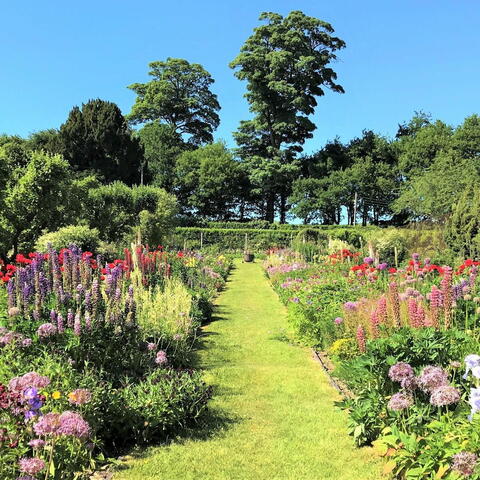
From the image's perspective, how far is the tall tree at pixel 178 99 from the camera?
45.2 meters

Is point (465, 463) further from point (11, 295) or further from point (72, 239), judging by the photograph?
point (72, 239)

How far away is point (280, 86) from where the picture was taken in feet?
124

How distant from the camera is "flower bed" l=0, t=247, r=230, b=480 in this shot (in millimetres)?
2664

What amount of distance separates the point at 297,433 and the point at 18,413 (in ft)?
7.77

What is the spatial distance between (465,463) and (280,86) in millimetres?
37992

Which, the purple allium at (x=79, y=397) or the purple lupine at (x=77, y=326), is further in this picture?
the purple lupine at (x=77, y=326)

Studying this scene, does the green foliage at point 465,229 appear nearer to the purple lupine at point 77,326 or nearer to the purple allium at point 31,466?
the purple lupine at point 77,326

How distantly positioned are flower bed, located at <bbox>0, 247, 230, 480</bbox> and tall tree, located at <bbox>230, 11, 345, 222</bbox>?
34.6 metres

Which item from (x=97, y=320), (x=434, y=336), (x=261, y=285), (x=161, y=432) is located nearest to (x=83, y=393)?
(x=161, y=432)

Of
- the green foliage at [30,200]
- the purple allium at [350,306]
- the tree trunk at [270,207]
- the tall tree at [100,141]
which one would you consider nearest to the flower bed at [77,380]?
the purple allium at [350,306]

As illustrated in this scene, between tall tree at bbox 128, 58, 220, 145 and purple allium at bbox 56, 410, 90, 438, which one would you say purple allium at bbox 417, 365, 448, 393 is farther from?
tall tree at bbox 128, 58, 220, 145

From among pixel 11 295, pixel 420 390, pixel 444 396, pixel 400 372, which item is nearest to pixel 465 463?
pixel 444 396

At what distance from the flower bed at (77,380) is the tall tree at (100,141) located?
100 ft

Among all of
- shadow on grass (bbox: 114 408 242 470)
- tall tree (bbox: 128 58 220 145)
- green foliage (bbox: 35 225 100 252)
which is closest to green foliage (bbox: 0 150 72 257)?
green foliage (bbox: 35 225 100 252)
